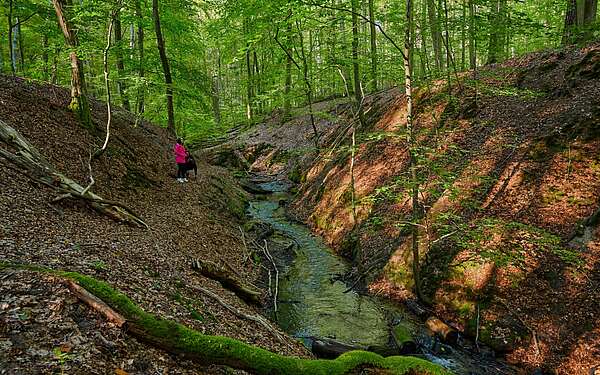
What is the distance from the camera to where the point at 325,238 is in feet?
51.7

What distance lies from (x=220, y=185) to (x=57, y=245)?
1276 cm

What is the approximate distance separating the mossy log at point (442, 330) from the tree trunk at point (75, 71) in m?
13.5

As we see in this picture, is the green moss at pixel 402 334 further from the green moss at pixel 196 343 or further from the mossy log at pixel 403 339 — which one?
the green moss at pixel 196 343

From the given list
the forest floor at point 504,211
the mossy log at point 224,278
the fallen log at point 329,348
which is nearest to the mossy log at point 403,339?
the fallen log at point 329,348

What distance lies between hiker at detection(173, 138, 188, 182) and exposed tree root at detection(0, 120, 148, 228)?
6.10 m

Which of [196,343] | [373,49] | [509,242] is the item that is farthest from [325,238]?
[373,49]

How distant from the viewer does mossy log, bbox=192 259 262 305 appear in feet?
29.4

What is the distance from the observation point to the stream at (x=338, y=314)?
8383 mm

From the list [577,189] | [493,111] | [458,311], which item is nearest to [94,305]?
[458,311]

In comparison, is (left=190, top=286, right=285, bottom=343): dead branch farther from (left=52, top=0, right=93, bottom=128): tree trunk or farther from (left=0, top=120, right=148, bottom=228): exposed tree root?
(left=52, top=0, right=93, bottom=128): tree trunk

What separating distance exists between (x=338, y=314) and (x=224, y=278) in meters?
3.51

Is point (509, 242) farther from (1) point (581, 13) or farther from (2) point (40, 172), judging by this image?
(2) point (40, 172)

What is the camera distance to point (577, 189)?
1000 cm

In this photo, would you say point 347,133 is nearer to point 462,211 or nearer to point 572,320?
point 462,211
